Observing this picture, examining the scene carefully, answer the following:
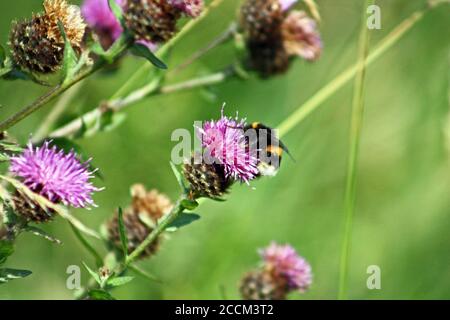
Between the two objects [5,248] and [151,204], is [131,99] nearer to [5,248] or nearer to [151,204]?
[151,204]

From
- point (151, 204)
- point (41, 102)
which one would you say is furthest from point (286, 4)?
point (41, 102)

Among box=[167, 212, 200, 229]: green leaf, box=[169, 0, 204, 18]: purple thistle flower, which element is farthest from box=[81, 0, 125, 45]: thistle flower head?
box=[167, 212, 200, 229]: green leaf

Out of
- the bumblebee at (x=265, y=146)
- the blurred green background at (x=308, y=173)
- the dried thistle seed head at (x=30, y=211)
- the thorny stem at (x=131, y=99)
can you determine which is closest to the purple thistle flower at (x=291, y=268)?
the blurred green background at (x=308, y=173)

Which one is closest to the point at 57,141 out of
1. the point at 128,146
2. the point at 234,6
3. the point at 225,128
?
the point at 225,128

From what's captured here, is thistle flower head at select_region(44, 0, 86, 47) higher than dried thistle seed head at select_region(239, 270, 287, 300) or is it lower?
higher

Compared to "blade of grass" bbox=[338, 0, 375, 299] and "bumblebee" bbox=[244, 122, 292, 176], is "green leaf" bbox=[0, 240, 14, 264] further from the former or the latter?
"blade of grass" bbox=[338, 0, 375, 299]
